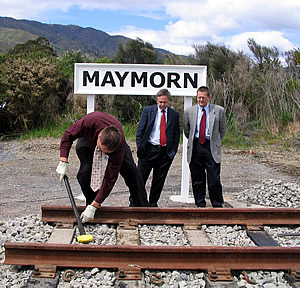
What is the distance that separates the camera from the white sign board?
24.9 feet

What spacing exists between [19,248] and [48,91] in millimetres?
12240

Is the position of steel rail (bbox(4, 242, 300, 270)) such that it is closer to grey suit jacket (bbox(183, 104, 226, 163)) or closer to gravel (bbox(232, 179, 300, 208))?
grey suit jacket (bbox(183, 104, 226, 163))

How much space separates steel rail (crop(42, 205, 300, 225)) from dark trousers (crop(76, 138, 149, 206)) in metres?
→ 0.33

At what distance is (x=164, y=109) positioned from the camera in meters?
6.67

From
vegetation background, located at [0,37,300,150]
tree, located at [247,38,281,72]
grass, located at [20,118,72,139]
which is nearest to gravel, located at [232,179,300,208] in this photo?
vegetation background, located at [0,37,300,150]

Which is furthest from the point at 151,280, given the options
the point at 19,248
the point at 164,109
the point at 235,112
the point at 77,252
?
the point at 235,112

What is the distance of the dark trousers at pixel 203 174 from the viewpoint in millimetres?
6703

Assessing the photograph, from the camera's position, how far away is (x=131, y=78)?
7625 mm

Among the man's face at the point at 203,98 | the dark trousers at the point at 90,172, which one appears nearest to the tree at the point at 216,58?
the man's face at the point at 203,98

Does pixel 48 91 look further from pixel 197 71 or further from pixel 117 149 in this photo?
pixel 117 149

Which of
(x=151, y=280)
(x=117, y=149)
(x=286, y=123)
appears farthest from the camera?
(x=286, y=123)

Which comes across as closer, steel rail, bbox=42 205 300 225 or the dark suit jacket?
steel rail, bbox=42 205 300 225

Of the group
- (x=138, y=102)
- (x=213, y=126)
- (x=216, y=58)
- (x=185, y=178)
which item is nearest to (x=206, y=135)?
(x=213, y=126)

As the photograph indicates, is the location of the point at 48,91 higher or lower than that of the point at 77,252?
higher
